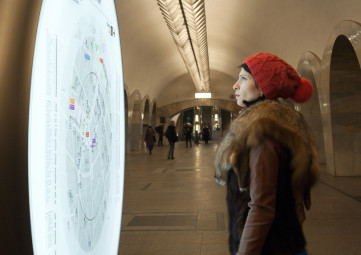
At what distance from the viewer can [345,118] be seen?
9.30m

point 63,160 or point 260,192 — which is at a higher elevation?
point 63,160

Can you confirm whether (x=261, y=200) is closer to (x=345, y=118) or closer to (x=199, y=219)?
(x=199, y=219)

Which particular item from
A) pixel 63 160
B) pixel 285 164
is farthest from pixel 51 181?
pixel 285 164

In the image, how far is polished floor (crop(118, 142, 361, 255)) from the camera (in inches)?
158

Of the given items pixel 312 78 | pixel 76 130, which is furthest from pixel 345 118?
pixel 76 130

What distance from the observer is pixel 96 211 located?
171 cm

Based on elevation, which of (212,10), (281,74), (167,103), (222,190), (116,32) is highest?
(212,10)

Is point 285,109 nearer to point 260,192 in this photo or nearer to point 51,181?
point 260,192

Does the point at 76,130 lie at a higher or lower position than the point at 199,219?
higher

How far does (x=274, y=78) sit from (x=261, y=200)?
1.82 feet

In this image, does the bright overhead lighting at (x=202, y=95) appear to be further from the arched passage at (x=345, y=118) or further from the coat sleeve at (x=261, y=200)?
the coat sleeve at (x=261, y=200)

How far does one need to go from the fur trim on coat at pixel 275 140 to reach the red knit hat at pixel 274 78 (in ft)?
0.22

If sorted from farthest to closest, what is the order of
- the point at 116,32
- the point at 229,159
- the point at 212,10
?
the point at 212,10, the point at 116,32, the point at 229,159

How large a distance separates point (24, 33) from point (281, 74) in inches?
44.0
